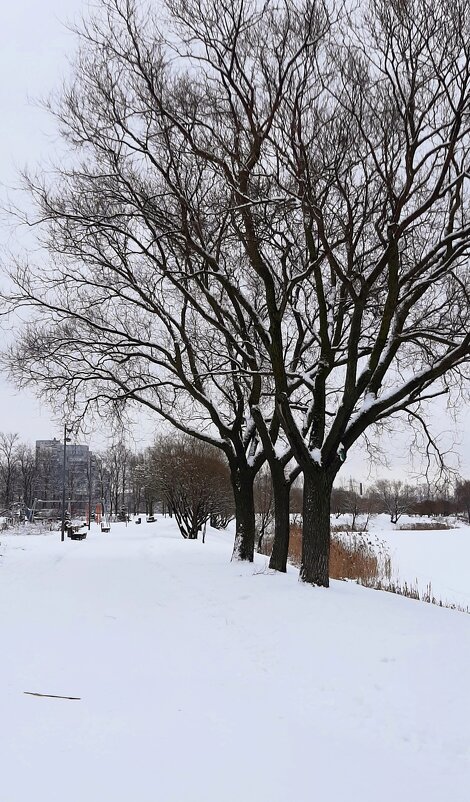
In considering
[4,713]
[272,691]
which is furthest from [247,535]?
[4,713]

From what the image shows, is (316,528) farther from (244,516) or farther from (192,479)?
(192,479)

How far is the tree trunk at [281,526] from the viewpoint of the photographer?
41.5 ft

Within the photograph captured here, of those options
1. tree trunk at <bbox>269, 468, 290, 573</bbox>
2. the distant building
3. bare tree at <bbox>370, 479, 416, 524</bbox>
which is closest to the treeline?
bare tree at <bbox>370, 479, 416, 524</bbox>

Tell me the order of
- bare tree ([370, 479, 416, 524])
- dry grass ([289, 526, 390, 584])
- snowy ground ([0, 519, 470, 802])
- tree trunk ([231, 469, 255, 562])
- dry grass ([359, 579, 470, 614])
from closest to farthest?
snowy ground ([0, 519, 470, 802]), dry grass ([359, 579, 470, 614]), tree trunk ([231, 469, 255, 562]), dry grass ([289, 526, 390, 584]), bare tree ([370, 479, 416, 524])

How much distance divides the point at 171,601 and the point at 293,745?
540 cm

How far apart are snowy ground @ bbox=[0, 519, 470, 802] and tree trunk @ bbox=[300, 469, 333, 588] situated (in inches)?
49.7

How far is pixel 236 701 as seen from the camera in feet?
15.8

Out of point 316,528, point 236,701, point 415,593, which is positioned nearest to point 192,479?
point 415,593

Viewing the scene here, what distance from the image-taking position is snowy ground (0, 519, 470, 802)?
11.3 ft

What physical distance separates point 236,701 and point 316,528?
5.75 metres

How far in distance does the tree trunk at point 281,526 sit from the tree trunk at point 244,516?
5.30 feet

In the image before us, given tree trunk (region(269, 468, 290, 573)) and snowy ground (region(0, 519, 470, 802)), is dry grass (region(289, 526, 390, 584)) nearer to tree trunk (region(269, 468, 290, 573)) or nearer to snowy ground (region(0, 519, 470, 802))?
tree trunk (region(269, 468, 290, 573))

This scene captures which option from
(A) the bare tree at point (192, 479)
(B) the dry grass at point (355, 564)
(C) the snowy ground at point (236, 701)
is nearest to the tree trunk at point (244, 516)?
(B) the dry grass at point (355, 564)

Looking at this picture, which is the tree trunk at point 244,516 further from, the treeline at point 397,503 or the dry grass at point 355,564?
the treeline at point 397,503
